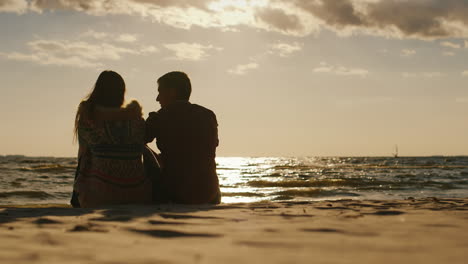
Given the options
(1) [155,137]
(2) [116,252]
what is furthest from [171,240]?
(1) [155,137]

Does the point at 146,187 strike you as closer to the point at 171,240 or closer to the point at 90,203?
the point at 90,203

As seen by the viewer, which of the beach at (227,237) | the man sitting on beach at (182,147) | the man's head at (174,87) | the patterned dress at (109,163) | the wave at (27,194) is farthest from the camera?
the wave at (27,194)

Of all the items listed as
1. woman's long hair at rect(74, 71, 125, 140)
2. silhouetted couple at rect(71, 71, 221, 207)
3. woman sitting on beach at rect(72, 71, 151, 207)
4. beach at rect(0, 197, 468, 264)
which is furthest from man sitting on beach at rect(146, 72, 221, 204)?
beach at rect(0, 197, 468, 264)

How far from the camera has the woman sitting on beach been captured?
4367mm

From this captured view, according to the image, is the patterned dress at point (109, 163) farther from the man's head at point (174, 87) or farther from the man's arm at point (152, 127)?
the man's head at point (174, 87)

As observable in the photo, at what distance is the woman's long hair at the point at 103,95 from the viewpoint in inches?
173

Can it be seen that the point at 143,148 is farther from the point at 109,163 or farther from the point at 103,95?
the point at 103,95

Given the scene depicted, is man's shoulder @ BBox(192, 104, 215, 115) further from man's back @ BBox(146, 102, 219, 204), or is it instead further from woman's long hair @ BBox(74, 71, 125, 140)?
woman's long hair @ BBox(74, 71, 125, 140)

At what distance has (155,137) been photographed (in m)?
4.79

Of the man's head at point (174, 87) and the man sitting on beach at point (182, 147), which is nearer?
the man sitting on beach at point (182, 147)

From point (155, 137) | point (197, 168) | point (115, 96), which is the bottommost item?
point (197, 168)

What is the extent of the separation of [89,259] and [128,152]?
2443 millimetres

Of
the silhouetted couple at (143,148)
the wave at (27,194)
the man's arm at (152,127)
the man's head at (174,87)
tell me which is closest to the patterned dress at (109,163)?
the silhouetted couple at (143,148)

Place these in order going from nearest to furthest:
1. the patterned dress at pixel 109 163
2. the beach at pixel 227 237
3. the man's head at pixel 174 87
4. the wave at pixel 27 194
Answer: the beach at pixel 227 237 → the patterned dress at pixel 109 163 → the man's head at pixel 174 87 → the wave at pixel 27 194
